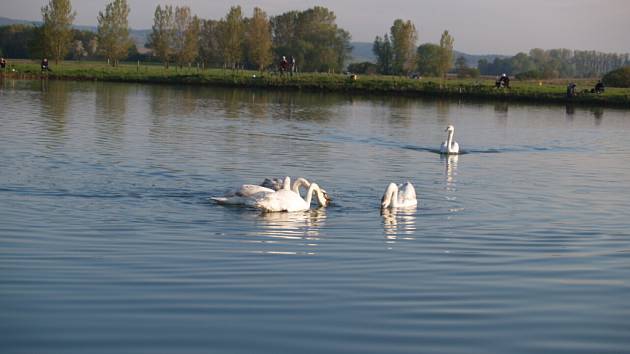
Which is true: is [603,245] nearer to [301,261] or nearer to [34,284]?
[301,261]

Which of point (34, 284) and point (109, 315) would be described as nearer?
point (109, 315)

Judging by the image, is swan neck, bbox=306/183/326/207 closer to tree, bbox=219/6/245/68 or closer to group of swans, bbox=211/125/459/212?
group of swans, bbox=211/125/459/212

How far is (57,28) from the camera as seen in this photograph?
96812 mm

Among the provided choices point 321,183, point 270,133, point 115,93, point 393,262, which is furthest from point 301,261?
point 115,93

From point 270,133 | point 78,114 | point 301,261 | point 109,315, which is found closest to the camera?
point 109,315

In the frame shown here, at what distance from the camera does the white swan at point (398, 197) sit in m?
17.2

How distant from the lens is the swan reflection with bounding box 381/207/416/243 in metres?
14.2

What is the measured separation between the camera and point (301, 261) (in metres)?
11.6

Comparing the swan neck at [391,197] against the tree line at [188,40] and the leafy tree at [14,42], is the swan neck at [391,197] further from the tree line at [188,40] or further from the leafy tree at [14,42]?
the leafy tree at [14,42]

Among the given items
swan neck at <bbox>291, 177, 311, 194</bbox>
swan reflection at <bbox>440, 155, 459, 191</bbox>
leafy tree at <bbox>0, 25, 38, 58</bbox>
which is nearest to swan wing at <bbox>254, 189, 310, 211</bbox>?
swan neck at <bbox>291, 177, 311, 194</bbox>

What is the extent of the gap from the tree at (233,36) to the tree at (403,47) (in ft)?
73.3

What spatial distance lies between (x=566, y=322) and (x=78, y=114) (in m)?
31.6

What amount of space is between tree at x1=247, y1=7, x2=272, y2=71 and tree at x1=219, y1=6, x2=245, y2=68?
3.93ft

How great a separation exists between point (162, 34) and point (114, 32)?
5.78 m
